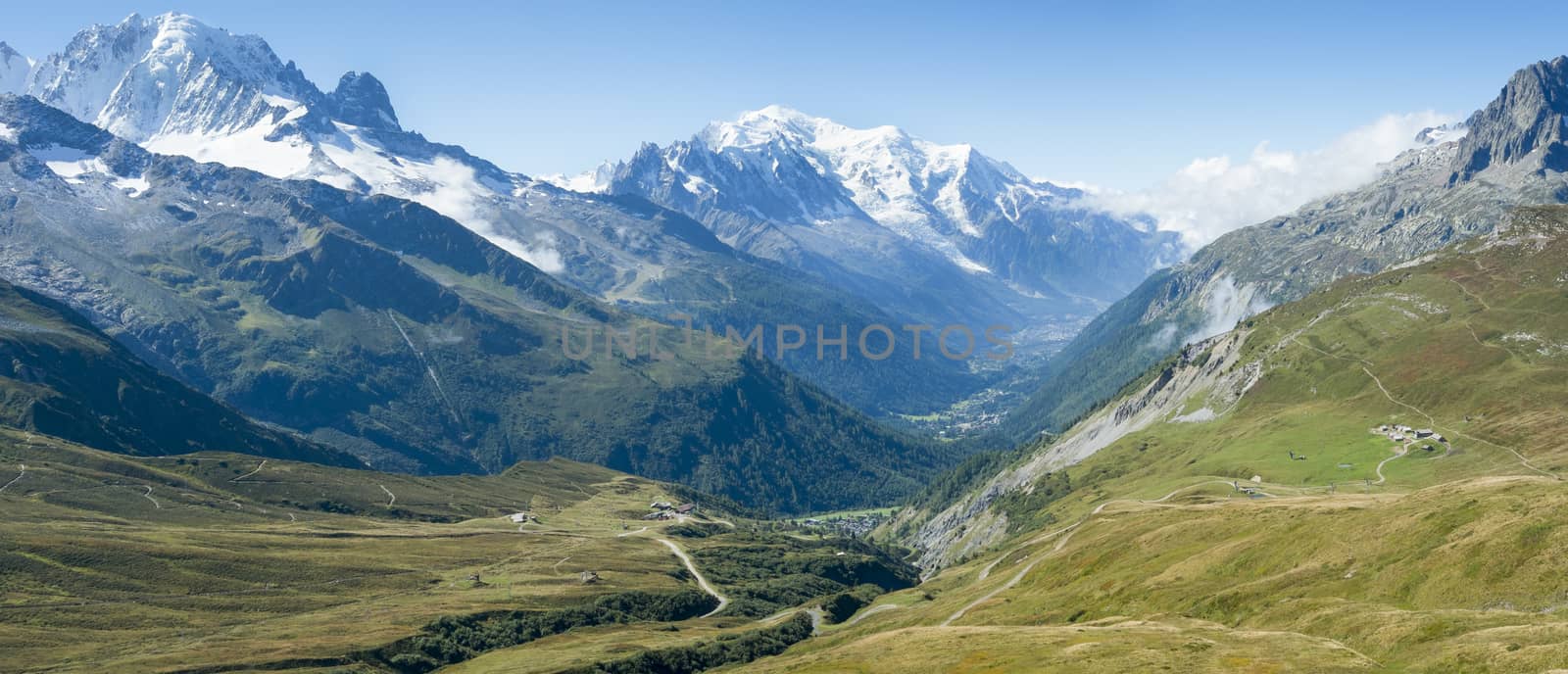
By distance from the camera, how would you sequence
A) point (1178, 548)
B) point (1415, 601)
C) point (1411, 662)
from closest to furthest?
point (1411, 662)
point (1415, 601)
point (1178, 548)

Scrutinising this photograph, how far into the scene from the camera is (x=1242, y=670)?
301 ft

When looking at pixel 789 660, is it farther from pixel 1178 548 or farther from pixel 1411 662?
pixel 1411 662

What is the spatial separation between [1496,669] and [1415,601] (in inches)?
1157

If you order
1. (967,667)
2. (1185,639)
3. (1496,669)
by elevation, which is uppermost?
(1496,669)

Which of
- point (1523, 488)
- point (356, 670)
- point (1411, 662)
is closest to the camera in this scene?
point (1411, 662)

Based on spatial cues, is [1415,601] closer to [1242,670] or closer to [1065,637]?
[1242,670]

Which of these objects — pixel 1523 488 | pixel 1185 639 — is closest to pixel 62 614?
pixel 1185 639

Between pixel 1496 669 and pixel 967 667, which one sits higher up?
pixel 1496 669

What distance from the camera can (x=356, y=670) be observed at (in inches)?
7269

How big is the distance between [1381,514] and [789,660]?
8984 cm

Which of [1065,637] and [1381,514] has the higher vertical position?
[1381,514]

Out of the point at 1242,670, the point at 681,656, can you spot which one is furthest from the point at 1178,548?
the point at 681,656

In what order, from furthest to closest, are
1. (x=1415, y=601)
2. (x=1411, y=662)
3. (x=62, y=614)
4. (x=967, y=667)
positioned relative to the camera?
(x=62, y=614) < (x=967, y=667) < (x=1415, y=601) < (x=1411, y=662)

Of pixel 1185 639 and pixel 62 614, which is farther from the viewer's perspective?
pixel 62 614
